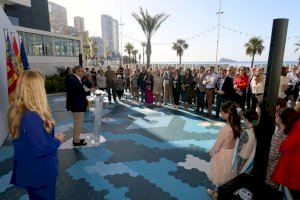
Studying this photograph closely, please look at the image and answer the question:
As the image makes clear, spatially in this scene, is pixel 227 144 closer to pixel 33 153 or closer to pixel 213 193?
pixel 213 193

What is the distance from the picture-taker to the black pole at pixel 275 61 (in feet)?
6.43

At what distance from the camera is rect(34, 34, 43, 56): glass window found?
75.1 feet

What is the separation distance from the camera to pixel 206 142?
20.2 ft

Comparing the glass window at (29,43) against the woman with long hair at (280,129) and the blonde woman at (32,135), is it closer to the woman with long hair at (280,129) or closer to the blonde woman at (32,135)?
the blonde woman at (32,135)

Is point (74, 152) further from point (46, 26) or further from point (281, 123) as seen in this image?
point (46, 26)

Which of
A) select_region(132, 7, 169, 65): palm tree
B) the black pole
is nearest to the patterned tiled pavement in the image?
the black pole

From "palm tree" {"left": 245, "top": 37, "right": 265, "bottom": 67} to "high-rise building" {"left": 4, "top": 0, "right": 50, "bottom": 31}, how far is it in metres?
37.8

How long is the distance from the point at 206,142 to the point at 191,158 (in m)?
1.16

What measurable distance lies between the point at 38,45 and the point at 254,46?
33.5 meters

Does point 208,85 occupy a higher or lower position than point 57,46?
lower

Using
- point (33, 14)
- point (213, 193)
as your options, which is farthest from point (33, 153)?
point (33, 14)

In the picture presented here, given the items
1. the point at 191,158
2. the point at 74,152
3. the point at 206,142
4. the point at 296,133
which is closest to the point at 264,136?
the point at 296,133

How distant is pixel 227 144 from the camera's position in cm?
329

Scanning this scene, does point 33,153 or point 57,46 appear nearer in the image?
point 33,153
